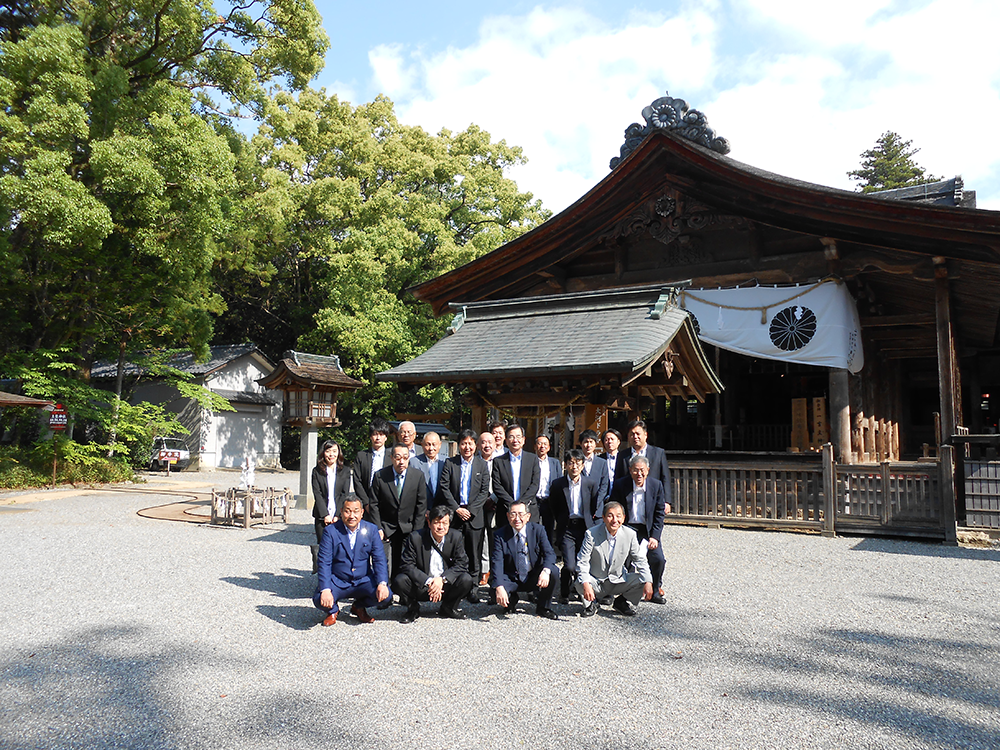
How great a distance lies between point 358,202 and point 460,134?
245 inches

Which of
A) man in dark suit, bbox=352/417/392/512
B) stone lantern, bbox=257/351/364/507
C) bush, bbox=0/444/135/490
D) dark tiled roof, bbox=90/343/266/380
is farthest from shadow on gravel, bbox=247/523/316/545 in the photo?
dark tiled roof, bbox=90/343/266/380

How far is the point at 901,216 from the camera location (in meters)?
10.4

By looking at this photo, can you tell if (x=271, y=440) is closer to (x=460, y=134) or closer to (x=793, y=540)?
(x=460, y=134)

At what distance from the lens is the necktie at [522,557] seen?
5871mm

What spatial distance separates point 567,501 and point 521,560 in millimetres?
761

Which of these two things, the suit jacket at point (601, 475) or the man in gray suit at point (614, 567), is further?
the suit jacket at point (601, 475)

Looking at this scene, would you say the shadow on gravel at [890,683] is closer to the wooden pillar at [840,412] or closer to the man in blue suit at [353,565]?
the man in blue suit at [353,565]

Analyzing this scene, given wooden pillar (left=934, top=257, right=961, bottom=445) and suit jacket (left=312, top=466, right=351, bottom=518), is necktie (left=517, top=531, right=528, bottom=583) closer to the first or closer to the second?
suit jacket (left=312, top=466, right=351, bottom=518)

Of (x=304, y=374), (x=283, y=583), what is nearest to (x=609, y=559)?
(x=283, y=583)

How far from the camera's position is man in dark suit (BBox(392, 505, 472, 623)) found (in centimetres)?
557

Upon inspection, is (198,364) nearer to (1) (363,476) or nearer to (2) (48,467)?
(2) (48,467)

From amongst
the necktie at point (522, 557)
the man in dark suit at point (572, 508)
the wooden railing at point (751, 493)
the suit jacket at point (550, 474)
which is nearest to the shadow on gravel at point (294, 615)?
the necktie at point (522, 557)

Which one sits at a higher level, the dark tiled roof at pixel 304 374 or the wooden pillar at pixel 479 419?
the dark tiled roof at pixel 304 374

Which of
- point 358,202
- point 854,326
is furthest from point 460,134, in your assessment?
point 854,326
